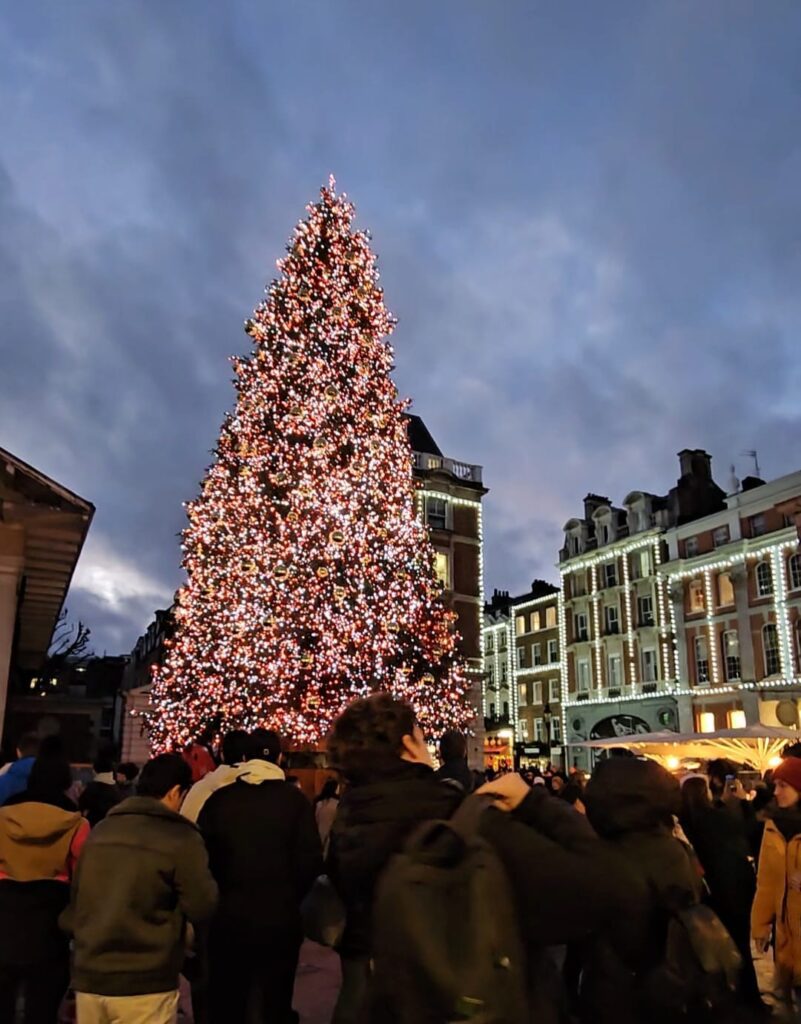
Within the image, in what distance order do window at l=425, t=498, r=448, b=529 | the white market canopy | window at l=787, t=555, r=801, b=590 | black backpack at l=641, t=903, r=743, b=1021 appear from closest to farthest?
black backpack at l=641, t=903, r=743, b=1021
the white market canopy
window at l=787, t=555, r=801, b=590
window at l=425, t=498, r=448, b=529

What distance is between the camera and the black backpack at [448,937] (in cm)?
186

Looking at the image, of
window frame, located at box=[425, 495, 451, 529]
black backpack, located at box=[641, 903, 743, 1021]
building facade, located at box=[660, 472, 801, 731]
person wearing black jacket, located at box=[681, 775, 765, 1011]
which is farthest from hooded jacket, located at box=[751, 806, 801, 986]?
building facade, located at box=[660, 472, 801, 731]

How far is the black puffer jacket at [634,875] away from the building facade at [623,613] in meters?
41.5

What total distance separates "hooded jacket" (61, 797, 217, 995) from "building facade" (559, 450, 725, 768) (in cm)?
4110

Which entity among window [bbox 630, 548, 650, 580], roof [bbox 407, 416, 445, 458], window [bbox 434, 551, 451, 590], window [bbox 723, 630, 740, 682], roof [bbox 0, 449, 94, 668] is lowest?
roof [bbox 0, 449, 94, 668]

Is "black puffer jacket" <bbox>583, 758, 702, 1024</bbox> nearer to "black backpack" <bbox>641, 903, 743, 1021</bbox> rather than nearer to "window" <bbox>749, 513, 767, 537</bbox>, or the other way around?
"black backpack" <bbox>641, 903, 743, 1021</bbox>

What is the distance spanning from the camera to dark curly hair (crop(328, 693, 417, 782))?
285 cm

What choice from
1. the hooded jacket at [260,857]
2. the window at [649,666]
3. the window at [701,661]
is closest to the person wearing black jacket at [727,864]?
the hooded jacket at [260,857]

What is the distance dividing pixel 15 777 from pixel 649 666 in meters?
41.4

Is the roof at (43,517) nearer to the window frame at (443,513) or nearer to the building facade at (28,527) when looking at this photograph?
the building facade at (28,527)

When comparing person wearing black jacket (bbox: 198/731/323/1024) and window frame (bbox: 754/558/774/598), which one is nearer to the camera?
person wearing black jacket (bbox: 198/731/323/1024)

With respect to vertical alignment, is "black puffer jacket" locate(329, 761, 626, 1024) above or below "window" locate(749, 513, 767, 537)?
below

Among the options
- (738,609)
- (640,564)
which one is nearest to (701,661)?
(738,609)

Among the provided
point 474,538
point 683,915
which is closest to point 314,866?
point 683,915
